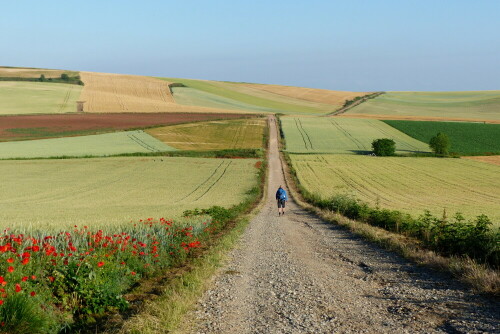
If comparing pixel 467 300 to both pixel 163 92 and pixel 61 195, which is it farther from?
pixel 163 92

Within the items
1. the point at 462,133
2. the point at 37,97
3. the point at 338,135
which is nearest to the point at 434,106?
the point at 462,133

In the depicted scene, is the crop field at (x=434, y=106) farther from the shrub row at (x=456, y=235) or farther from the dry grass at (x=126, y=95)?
the shrub row at (x=456, y=235)

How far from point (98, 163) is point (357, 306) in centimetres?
5472

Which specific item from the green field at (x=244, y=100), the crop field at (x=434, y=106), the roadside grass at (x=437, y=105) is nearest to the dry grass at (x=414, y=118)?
the crop field at (x=434, y=106)

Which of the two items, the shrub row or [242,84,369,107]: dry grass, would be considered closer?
the shrub row

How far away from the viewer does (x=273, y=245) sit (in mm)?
14508

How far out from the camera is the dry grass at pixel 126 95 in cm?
11200

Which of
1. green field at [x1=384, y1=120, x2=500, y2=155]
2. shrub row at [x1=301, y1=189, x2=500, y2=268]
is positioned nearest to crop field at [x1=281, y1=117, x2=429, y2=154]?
green field at [x1=384, y1=120, x2=500, y2=155]

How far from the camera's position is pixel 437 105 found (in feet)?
482

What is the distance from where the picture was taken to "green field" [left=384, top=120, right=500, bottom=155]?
7900 centimetres

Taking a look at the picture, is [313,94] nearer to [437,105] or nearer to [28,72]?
[437,105]

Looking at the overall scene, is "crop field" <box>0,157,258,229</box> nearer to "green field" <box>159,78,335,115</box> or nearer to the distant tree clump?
the distant tree clump

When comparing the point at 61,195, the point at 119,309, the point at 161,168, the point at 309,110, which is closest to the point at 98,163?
the point at 161,168

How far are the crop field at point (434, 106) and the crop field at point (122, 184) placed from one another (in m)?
74.0
